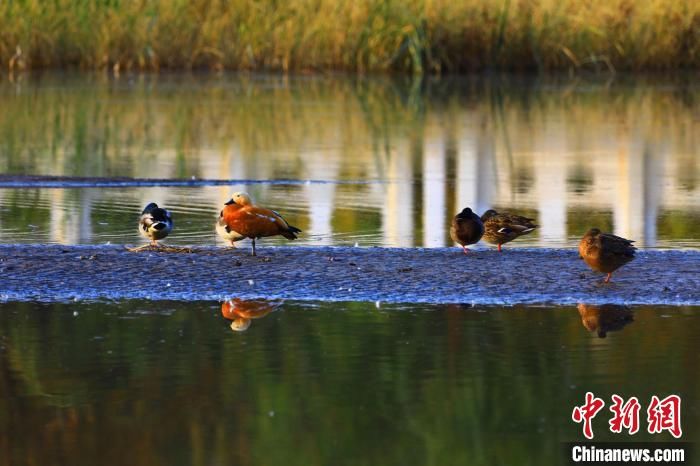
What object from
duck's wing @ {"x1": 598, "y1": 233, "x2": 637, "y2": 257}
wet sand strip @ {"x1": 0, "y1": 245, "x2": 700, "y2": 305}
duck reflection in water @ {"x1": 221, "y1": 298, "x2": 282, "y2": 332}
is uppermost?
duck's wing @ {"x1": 598, "y1": 233, "x2": 637, "y2": 257}

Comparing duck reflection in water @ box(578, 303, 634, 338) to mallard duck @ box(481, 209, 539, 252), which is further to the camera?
mallard duck @ box(481, 209, 539, 252)

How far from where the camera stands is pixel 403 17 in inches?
1435

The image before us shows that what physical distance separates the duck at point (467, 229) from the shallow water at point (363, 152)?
943 mm

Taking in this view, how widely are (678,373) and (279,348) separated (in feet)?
6.62

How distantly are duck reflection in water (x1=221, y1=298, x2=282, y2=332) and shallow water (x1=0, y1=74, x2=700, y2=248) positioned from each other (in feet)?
9.24

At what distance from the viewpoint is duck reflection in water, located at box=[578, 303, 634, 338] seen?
919cm

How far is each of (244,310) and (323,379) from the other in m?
2.02

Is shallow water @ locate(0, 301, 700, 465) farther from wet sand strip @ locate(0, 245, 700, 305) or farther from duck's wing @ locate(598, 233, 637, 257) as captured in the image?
duck's wing @ locate(598, 233, 637, 257)

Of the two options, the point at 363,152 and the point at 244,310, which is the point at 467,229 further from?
the point at 363,152

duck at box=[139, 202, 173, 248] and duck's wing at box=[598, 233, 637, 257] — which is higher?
duck at box=[139, 202, 173, 248]

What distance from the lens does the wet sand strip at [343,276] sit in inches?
406

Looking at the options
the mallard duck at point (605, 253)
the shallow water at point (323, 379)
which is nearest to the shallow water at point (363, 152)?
the mallard duck at point (605, 253)

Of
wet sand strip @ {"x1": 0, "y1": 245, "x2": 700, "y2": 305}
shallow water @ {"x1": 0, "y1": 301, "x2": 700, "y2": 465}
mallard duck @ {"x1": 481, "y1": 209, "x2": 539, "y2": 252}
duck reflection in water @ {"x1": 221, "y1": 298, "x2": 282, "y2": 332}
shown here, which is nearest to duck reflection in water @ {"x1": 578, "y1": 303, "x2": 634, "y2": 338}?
shallow water @ {"x1": 0, "y1": 301, "x2": 700, "y2": 465}

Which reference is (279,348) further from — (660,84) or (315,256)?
(660,84)
